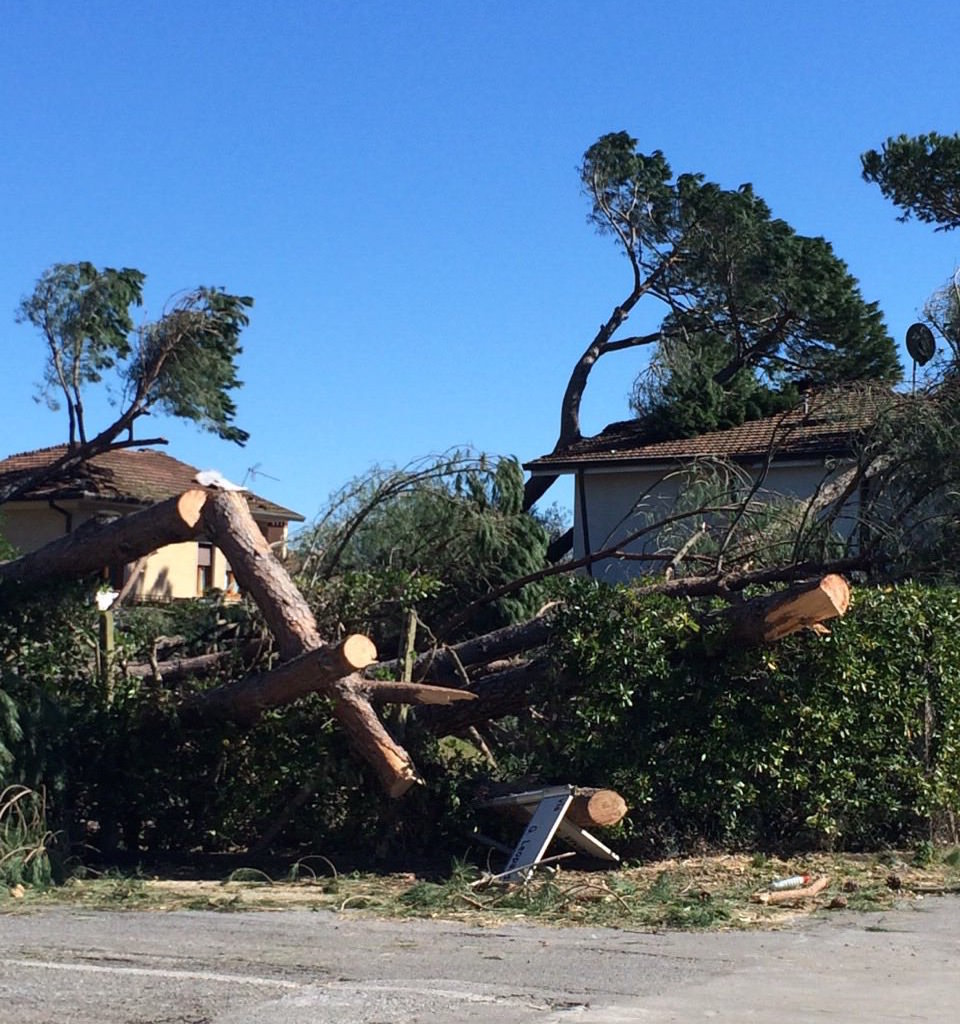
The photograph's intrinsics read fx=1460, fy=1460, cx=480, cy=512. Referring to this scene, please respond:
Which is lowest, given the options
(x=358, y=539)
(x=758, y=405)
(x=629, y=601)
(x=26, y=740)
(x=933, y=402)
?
(x=26, y=740)

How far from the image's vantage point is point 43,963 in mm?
7383

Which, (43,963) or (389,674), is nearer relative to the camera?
(43,963)

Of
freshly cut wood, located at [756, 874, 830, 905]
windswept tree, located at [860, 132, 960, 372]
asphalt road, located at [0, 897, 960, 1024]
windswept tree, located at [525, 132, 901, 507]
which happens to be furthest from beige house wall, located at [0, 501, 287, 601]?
asphalt road, located at [0, 897, 960, 1024]

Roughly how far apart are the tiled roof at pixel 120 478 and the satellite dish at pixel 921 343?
596 inches

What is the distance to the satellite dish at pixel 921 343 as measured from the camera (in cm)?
1912

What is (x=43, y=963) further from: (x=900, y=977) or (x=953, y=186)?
(x=953, y=186)

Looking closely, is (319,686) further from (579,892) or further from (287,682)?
(579,892)

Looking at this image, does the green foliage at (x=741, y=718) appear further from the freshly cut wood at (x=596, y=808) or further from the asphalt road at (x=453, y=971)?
the asphalt road at (x=453, y=971)

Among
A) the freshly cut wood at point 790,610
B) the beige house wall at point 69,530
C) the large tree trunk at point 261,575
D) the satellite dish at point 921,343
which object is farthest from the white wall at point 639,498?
the beige house wall at point 69,530

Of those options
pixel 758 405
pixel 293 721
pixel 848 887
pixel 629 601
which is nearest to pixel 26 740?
pixel 293 721

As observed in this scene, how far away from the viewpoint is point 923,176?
2505cm

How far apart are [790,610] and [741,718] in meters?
1.02

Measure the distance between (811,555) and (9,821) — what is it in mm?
7552

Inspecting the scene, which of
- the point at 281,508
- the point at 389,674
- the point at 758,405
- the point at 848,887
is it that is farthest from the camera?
the point at 281,508
